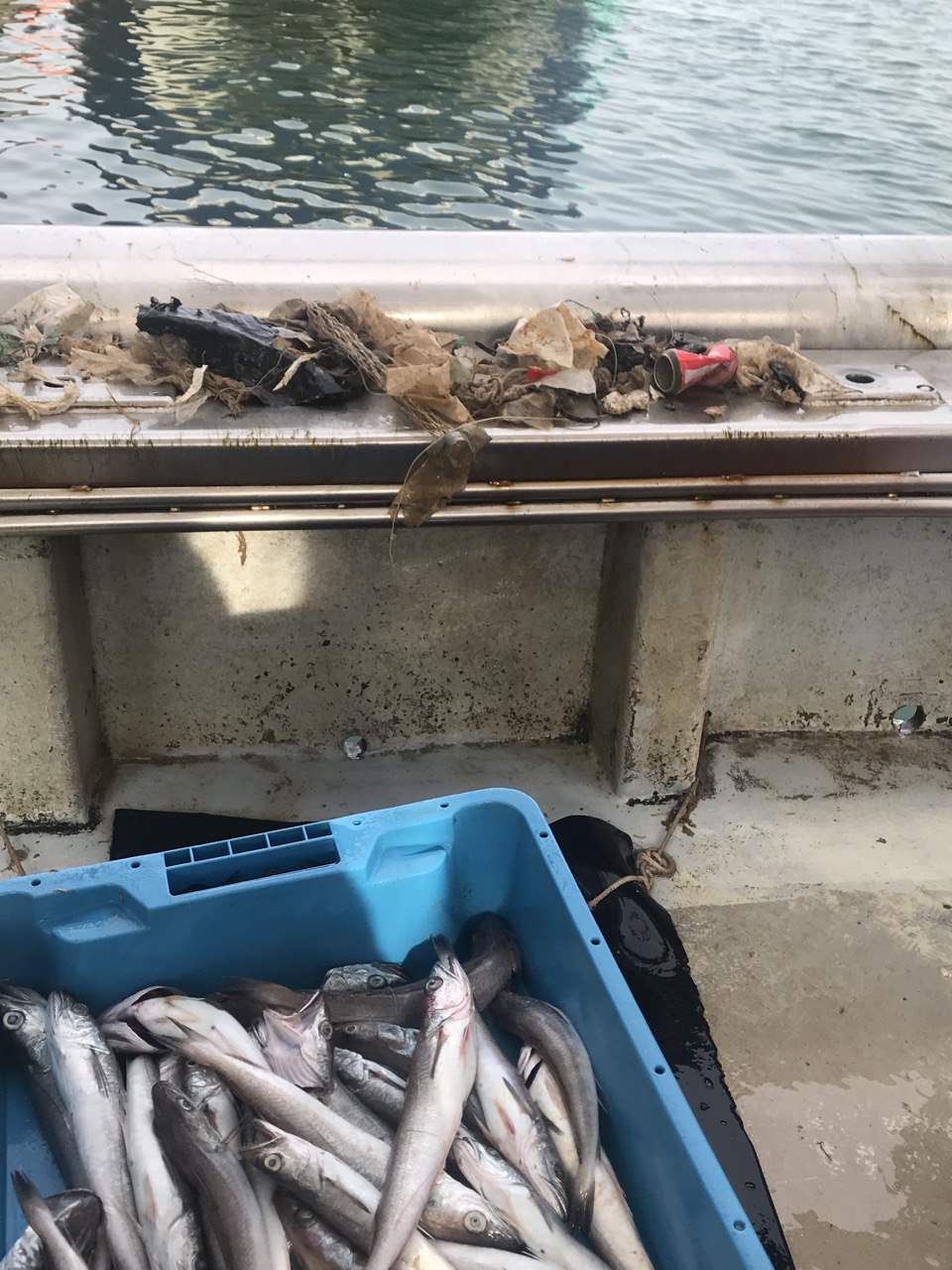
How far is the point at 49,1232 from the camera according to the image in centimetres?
157

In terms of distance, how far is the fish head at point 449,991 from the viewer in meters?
1.93

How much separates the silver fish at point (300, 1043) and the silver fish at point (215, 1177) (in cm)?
17

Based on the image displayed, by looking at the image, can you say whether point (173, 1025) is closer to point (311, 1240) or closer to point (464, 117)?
point (311, 1240)

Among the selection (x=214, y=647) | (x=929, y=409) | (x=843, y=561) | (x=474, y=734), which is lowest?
(x=474, y=734)

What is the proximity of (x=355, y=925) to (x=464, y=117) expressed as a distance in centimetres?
1087

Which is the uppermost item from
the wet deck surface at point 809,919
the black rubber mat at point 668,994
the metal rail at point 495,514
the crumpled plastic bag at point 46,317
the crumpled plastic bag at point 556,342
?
the crumpled plastic bag at point 556,342

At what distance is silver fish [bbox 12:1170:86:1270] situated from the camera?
1.55 metres

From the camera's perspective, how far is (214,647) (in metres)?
3.08

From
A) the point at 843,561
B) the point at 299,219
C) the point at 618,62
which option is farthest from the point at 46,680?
the point at 618,62

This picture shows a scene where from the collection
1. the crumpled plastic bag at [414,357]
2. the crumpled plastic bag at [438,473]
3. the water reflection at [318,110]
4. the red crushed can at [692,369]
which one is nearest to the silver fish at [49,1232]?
the crumpled plastic bag at [438,473]

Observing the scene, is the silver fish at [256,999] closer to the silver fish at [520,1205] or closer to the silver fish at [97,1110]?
the silver fish at [97,1110]

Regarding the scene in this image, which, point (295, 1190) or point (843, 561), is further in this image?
point (843, 561)

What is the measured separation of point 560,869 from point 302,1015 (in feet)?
A: 1.79

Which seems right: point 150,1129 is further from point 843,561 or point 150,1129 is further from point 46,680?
point 843,561
